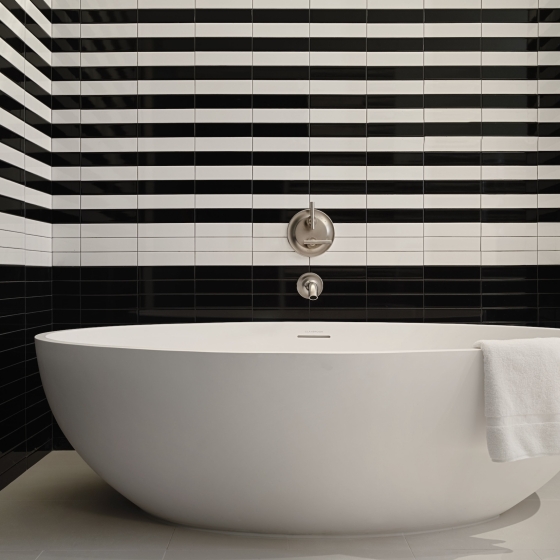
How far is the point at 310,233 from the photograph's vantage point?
3.20 metres

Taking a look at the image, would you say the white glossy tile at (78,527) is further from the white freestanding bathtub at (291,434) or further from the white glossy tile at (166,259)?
the white glossy tile at (166,259)

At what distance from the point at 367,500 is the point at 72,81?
2.52 metres

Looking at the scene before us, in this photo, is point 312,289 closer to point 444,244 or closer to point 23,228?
point 444,244

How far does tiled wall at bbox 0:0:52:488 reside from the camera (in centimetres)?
276

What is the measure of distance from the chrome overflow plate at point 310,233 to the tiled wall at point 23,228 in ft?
4.08

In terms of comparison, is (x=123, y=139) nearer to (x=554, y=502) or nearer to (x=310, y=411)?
(x=310, y=411)

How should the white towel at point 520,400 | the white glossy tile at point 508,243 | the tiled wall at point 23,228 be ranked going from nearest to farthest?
the white towel at point 520,400
the tiled wall at point 23,228
the white glossy tile at point 508,243

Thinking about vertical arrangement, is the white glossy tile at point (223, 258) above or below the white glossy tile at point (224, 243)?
below

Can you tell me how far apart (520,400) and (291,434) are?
26.1 inches

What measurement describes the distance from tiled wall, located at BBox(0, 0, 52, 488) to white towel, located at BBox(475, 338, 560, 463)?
1979 millimetres

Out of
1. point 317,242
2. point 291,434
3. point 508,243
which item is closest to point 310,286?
point 317,242

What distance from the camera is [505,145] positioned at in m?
3.27

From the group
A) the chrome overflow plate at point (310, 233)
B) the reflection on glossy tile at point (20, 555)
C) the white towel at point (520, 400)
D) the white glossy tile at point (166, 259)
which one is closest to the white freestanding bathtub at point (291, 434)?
the white towel at point (520, 400)

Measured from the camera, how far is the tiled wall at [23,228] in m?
2.76
